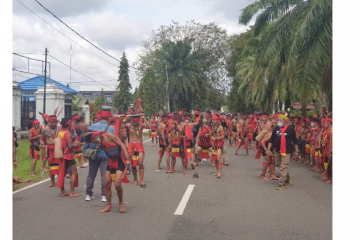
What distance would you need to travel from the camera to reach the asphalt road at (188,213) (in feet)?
17.5

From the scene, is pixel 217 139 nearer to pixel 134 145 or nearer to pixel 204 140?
pixel 204 140

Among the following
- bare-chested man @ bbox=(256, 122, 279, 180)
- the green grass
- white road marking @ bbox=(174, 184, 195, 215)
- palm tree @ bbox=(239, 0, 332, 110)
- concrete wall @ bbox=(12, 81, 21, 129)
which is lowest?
the green grass

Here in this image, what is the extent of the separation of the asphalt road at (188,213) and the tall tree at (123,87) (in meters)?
36.7

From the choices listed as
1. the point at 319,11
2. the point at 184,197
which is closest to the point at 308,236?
the point at 184,197

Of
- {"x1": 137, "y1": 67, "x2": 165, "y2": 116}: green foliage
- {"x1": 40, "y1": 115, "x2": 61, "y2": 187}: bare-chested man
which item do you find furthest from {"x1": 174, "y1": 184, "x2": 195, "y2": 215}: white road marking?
{"x1": 137, "y1": 67, "x2": 165, "y2": 116}: green foliage

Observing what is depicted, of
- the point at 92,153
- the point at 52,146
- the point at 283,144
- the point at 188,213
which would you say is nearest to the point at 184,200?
the point at 188,213

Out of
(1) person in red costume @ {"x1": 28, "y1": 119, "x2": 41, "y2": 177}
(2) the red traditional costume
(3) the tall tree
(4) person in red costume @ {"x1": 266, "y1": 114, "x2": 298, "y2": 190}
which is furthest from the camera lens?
(3) the tall tree

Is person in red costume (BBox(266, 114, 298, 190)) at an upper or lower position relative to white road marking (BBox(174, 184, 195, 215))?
upper

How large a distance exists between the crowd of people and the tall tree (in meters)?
33.1

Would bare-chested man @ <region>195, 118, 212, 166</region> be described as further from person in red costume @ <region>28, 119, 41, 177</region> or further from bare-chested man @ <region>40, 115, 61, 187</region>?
person in red costume @ <region>28, 119, 41, 177</region>

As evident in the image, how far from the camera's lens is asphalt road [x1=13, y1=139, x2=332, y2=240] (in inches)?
210

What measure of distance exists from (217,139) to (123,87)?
121 ft

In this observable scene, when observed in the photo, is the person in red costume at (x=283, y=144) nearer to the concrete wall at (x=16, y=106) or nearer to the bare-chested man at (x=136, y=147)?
the bare-chested man at (x=136, y=147)

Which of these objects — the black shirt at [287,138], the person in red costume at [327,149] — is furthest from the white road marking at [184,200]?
the person in red costume at [327,149]
